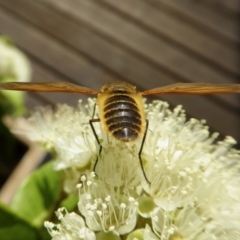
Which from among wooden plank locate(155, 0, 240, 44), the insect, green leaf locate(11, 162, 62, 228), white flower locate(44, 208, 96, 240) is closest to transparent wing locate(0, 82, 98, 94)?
the insect

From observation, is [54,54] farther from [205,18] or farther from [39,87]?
[39,87]

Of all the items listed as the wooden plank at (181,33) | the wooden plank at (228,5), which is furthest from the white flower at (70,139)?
the wooden plank at (228,5)

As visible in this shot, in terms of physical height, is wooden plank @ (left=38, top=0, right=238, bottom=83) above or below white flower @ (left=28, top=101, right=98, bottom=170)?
above

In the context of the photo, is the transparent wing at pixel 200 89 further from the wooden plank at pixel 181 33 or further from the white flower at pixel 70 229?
the wooden plank at pixel 181 33

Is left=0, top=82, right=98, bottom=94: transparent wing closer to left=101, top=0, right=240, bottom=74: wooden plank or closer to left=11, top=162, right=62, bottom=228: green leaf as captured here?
left=11, top=162, right=62, bottom=228: green leaf

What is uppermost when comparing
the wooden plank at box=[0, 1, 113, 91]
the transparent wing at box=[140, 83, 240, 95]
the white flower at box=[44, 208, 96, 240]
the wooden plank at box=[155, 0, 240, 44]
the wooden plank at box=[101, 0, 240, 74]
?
the wooden plank at box=[155, 0, 240, 44]

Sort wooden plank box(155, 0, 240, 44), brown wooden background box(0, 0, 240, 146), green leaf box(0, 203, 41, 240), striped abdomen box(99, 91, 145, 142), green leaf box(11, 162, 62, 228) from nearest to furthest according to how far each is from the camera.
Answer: striped abdomen box(99, 91, 145, 142) < green leaf box(0, 203, 41, 240) < green leaf box(11, 162, 62, 228) < brown wooden background box(0, 0, 240, 146) < wooden plank box(155, 0, 240, 44)
